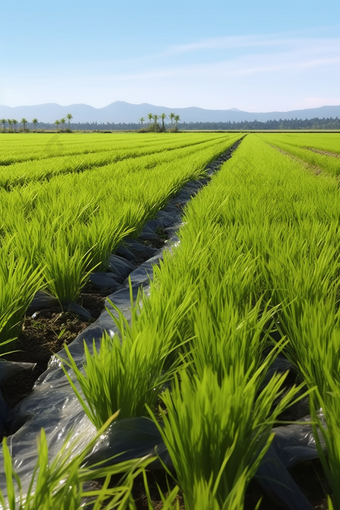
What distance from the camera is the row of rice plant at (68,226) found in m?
2.01

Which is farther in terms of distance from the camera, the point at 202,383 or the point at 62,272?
the point at 62,272

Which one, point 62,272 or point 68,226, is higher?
point 68,226

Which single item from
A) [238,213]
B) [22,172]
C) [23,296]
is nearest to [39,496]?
[23,296]

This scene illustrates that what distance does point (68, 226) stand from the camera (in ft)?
8.59

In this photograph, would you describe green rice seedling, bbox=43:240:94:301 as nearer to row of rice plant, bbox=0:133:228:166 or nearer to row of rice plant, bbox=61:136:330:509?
row of rice plant, bbox=61:136:330:509

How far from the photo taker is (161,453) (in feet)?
3.15

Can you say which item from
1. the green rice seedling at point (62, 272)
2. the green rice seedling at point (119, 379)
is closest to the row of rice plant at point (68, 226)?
the green rice seedling at point (62, 272)

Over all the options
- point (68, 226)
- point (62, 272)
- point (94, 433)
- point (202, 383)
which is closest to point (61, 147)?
point (68, 226)

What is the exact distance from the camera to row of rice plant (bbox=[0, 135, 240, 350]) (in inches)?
79.1

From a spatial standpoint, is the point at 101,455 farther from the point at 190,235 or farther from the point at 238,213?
the point at 238,213

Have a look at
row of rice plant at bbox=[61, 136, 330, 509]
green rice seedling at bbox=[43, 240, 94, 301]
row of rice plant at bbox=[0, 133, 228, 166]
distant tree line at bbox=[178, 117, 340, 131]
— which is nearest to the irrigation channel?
row of rice plant at bbox=[61, 136, 330, 509]

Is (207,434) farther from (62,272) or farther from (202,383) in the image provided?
(62,272)

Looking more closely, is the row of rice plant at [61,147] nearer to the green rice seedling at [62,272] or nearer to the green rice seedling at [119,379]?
the green rice seedling at [62,272]

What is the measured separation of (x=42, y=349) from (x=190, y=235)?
1225 mm
